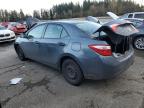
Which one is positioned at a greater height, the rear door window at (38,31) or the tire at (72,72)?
the rear door window at (38,31)

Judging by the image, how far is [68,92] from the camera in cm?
409

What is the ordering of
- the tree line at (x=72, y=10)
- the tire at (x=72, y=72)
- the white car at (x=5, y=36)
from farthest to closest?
the tree line at (x=72, y=10) → the white car at (x=5, y=36) → the tire at (x=72, y=72)

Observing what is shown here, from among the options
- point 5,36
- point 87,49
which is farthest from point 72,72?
point 5,36

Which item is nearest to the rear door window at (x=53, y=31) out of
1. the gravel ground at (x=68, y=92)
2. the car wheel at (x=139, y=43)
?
the gravel ground at (x=68, y=92)

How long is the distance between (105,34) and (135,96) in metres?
1.47

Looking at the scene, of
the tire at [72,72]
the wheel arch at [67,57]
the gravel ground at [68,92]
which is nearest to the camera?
the gravel ground at [68,92]

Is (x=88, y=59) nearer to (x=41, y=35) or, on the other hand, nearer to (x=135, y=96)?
(x=135, y=96)

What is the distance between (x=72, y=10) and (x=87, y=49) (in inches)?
2063

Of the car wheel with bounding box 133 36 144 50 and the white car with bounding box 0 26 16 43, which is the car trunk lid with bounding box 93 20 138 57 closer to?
the car wheel with bounding box 133 36 144 50

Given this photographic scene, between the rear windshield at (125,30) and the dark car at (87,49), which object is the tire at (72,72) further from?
the rear windshield at (125,30)

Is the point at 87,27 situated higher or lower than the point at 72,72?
higher

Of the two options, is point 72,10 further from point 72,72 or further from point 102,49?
point 102,49

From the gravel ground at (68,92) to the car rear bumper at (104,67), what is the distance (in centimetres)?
42

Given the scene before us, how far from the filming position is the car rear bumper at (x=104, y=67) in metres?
3.69
